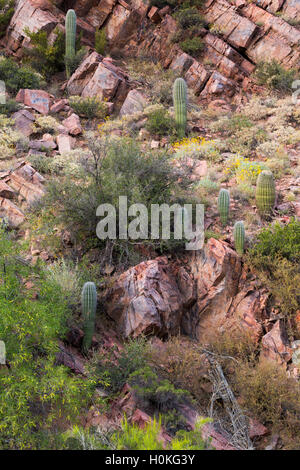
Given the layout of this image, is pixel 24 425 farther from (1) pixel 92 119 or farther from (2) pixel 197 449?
(1) pixel 92 119

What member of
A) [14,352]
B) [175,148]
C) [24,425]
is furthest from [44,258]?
[175,148]

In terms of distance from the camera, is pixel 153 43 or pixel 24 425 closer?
pixel 24 425

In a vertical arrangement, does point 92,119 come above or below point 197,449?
above

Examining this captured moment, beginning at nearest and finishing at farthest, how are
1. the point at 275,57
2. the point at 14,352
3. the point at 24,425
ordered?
the point at 24,425, the point at 14,352, the point at 275,57

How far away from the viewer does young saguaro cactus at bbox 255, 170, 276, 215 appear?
8172 millimetres

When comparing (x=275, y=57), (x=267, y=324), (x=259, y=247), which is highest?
(x=275, y=57)

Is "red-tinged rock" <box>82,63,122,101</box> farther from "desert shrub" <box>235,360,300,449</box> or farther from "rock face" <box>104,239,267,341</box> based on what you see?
"desert shrub" <box>235,360,300,449</box>

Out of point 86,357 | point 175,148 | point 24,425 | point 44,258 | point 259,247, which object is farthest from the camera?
point 175,148

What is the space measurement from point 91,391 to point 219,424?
1.49 m

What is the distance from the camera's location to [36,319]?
468cm

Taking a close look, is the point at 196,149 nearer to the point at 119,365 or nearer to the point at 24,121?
the point at 24,121

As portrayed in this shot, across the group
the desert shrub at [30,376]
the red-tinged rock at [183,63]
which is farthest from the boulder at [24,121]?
the desert shrub at [30,376]

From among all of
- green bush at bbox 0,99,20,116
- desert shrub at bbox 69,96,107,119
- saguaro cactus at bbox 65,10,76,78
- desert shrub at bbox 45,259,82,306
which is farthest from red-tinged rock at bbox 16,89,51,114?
desert shrub at bbox 45,259,82,306

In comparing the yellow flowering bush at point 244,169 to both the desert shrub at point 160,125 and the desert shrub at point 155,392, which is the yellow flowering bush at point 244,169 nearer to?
the desert shrub at point 160,125
